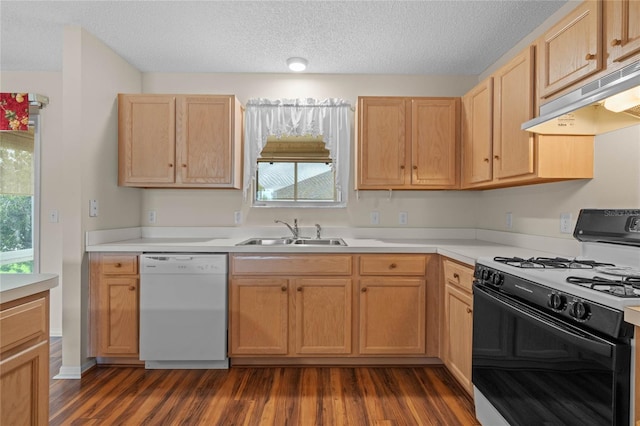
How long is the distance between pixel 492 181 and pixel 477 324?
40.7 inches

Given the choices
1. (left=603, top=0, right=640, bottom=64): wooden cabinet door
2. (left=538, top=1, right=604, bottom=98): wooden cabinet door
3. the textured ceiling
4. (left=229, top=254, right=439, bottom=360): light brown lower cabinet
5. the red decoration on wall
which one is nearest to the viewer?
(left=603, top=0, right=640, bottom=64): wooden cabinet door

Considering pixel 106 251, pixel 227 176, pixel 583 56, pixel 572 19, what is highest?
pixel 572 19

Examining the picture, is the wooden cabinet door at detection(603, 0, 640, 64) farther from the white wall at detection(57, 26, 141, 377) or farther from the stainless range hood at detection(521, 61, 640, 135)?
the white wall at detection(57, 26, 141, 377)

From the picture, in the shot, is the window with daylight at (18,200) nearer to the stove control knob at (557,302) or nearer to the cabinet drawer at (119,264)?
the cabinet drawer at (119,264)

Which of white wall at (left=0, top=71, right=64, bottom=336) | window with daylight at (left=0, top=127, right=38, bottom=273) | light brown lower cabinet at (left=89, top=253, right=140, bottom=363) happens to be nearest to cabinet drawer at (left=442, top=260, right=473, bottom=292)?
light brown lower cabinet at (left=89, top=253, right=140, bottom=363)

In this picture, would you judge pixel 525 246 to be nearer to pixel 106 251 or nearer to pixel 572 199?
pixel 572 199

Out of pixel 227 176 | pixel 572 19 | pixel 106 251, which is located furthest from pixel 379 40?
pixel 106 251

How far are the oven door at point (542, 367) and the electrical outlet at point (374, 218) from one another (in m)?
1.40

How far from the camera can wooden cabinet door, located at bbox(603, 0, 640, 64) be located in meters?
1.35

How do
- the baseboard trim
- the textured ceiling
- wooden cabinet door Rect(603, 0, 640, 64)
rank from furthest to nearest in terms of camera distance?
the baseboard trim
the textured ceiling
wooden cabinet door Rect(603, 0, 640, 64)

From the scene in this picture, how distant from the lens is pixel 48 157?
125 inches

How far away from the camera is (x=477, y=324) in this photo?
1.87m

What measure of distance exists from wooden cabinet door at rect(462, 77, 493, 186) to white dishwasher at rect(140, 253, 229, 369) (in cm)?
196

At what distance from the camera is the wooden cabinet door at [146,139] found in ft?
9.28
